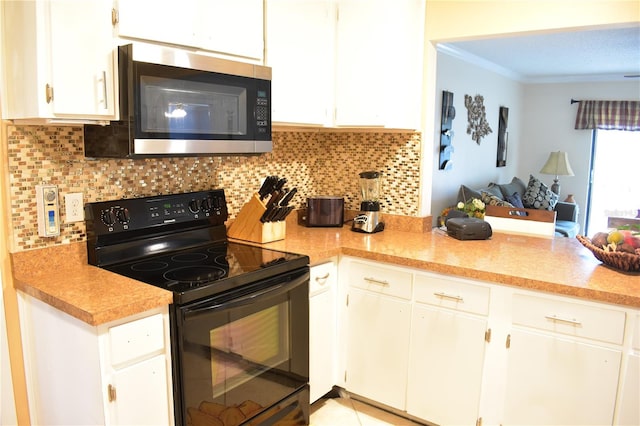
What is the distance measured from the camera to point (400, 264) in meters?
2.31

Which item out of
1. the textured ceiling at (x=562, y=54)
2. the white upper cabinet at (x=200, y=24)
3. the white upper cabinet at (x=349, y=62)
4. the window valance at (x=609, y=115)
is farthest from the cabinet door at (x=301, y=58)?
the window valance at (x=609, y=115)

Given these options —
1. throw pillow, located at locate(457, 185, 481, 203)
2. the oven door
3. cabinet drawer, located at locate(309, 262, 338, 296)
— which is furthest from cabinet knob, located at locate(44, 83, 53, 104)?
throw pillow, located at locate(457, 185, 481, 203)

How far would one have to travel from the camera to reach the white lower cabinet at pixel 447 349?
2.15 m

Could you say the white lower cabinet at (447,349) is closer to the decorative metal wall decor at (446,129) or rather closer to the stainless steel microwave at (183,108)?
the stainless steel microwave at (183,108)

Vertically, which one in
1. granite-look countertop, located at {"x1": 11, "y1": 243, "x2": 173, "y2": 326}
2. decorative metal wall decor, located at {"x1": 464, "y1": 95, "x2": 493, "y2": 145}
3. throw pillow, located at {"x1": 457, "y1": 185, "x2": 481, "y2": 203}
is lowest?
granite-look countertop, located at {"x1": 11, "y1": 243, "x2": 173, "y2": 326}

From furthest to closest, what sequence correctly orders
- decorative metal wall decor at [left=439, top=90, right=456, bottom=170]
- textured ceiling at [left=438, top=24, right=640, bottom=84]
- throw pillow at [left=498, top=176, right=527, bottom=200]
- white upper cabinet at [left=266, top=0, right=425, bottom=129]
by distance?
throw pillow at [left=498, top=176, right=527, bottom=200] → decorative metal wall decor at [left=439, top=90, right=456, bottom=170] → textured ceiling at [left=438, top=24, right=640, bottom=84] → white upper cabinet at [left=266, top=0, right=425, bottom=129]

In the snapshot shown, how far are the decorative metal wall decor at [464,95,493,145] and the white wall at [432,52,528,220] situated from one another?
7 cm

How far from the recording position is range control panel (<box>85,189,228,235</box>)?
2.06 metres

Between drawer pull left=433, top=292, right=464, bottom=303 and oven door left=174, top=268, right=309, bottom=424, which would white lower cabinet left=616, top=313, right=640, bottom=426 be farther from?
oven door left=174, top=268, right=309, bottom=424

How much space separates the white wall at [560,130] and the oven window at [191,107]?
6.69 metres

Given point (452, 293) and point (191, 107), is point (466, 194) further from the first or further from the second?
point (191, 107)

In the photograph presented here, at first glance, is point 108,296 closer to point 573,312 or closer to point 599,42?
point 573,312

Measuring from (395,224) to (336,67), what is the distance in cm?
97

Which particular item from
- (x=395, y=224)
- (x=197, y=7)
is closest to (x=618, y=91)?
(x=395, y=224)
